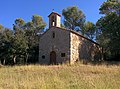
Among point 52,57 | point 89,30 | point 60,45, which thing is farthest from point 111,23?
point 89,30

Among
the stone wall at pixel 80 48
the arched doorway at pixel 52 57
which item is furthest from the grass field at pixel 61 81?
the arched doorway at pixel 52 57

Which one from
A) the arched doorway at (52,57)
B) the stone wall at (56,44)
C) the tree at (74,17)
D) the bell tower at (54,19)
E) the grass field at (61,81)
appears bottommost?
the grass field at (61,81)

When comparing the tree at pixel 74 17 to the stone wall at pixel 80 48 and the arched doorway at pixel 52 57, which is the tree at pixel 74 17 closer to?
the stone wall at pixel 80 48

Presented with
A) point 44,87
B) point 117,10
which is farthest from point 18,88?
point 117,10

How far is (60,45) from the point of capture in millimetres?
34656

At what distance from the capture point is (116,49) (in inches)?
1420

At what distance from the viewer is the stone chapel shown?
33.9 meters

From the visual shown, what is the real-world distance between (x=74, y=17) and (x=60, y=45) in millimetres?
22966

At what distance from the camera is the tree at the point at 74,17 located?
56219mm

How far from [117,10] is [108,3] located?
6.76 feet

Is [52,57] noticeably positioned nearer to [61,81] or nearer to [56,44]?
[56,44]

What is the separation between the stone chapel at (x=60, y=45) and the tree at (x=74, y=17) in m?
19.0

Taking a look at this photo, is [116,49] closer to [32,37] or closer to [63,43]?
[63,43]

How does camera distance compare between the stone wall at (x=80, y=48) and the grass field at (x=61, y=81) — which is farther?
the stone wall at (x=80, y=48)
